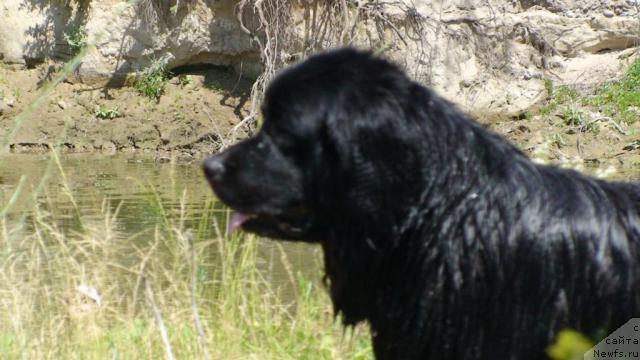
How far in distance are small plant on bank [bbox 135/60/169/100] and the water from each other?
1.42 meters

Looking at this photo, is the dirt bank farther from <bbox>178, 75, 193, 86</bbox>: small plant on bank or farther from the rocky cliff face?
→ the rocky cliff face

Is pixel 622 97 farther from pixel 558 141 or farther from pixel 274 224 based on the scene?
pixel 274 224

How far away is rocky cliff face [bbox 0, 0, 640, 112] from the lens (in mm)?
14945

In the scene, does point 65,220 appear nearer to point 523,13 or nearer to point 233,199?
point 233,199

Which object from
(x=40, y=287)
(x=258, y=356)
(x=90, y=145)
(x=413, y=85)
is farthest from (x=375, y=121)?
(x=90, y=145)

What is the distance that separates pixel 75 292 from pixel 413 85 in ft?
7.64

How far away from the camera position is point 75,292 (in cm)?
504

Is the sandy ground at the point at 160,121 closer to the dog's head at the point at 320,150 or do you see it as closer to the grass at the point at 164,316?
the grass at the point at 164,316

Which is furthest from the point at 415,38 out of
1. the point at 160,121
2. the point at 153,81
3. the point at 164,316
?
the point at 164,316

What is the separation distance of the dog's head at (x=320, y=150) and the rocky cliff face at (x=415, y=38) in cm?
1120

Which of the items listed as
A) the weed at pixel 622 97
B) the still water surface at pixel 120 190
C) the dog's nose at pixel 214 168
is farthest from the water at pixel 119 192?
the weed at pixel 622 97

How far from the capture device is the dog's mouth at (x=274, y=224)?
3480 mm

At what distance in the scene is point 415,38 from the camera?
14898 millimetres

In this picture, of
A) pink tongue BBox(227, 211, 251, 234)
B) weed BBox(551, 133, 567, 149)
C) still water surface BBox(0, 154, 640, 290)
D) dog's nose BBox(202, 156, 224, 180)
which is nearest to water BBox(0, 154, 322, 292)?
still water surface BBox(0, 154, 640, 290)
